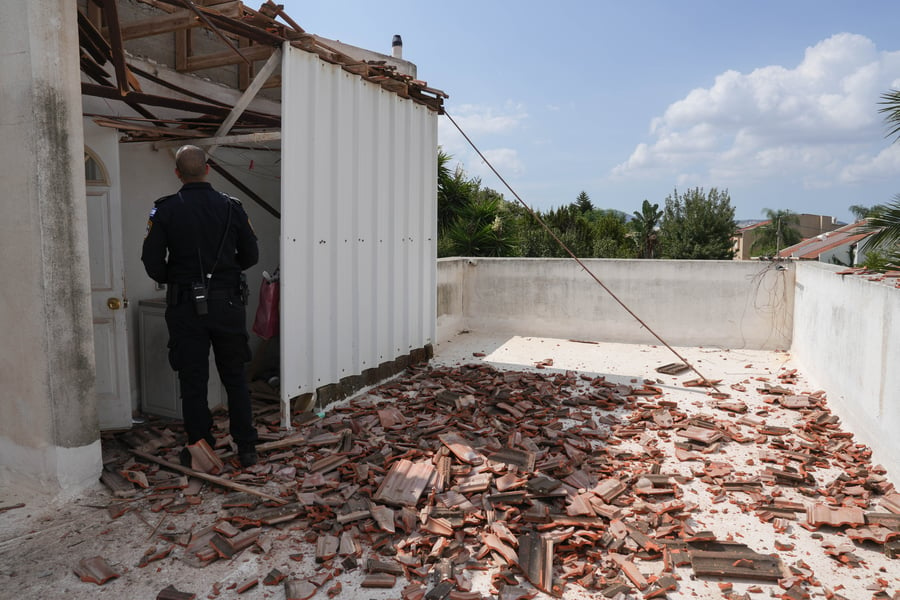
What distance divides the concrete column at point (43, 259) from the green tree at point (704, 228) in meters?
37.6

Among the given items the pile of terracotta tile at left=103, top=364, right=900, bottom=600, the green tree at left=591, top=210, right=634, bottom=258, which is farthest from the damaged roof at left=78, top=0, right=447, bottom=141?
the green tree at left=591, top=210, right=634, bottom=258

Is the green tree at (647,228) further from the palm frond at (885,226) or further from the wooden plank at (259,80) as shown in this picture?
the wooden plank at (259,80)

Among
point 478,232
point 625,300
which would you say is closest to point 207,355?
point 625,300

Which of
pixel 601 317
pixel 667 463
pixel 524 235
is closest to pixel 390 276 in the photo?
pixel 667 463

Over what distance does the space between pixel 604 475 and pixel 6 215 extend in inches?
165

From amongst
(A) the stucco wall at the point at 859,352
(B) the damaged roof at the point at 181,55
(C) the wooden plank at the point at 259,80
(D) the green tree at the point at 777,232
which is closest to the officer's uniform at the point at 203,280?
(B) the damaged roof at the point at 181,55

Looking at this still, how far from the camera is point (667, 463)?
462cm

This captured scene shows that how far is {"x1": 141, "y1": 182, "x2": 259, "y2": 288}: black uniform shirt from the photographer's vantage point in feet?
13.3

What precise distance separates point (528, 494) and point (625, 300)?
6.03 m

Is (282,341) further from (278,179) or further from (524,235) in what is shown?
(524,235)

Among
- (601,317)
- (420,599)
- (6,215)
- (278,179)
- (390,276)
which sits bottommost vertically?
(420,599)

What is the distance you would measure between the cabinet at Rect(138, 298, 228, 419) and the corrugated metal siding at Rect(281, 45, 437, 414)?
1.02 meters

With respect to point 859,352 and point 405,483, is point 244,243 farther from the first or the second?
point 859,352

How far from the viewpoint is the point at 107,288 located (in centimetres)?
475
